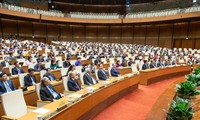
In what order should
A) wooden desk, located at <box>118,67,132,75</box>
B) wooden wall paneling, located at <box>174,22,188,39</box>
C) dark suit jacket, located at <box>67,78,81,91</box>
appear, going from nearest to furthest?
dark suit jacket, located at <box>67,78,81,91</box>
wooden desk, located at <box>118,67,132,75</box>
wooden wall paneling, located at <box>174,22,188,39</box>

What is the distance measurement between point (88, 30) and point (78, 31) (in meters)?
1.41

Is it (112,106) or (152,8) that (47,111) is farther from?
(152,8)

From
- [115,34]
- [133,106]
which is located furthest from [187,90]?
[115,34]

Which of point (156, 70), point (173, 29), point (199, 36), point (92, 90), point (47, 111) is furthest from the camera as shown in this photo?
point (173, 29)

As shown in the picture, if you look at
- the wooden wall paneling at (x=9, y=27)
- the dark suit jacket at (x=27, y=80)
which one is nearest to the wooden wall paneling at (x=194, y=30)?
the dark suit jacket at (x=27, y=80)

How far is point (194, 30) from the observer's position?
754 inches

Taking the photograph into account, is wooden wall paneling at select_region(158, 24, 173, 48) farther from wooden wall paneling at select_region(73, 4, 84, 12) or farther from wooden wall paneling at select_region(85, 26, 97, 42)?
wooden wall paneling at select_region(73, 4, 84, 12)

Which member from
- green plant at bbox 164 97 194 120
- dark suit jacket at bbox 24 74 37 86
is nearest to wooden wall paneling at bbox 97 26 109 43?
dark suit jacket at bbox 24 74 37 86

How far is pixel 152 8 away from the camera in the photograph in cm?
2344

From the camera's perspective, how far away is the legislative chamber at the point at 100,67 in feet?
11.3

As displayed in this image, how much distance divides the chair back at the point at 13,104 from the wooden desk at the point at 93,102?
542 millimetres

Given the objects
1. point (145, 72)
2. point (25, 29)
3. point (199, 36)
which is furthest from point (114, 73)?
point (25, 29)

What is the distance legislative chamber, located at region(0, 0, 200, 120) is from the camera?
3.43 meters

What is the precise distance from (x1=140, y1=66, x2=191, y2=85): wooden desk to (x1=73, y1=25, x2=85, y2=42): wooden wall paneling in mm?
18346
